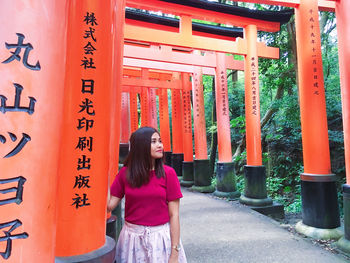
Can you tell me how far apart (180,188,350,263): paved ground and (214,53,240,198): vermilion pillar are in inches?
61.0

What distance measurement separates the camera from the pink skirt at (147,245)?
5.50 feet

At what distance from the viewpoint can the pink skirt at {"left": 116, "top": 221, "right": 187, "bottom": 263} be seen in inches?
66.0

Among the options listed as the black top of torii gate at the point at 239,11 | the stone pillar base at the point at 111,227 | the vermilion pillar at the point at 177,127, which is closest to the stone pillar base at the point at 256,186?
the black top of torii gate at the point at 239,11

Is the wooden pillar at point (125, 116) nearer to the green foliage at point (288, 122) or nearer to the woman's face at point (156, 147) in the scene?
the green foliage at point (288, 122)

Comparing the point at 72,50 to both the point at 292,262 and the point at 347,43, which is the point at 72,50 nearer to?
the point at 292,262

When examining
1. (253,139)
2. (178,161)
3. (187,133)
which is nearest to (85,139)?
(253,139)

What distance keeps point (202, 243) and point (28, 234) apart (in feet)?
11.3

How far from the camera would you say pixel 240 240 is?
427cm

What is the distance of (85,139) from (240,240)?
3386 mm

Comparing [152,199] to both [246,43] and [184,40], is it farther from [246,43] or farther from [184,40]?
[246,43]

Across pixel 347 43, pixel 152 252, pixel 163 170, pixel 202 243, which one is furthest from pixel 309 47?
pixel 152 252

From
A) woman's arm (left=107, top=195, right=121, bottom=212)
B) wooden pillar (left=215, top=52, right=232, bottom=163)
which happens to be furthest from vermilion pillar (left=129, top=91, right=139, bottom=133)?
woman's arm (left=107, top=195, right=121, bottom=212)

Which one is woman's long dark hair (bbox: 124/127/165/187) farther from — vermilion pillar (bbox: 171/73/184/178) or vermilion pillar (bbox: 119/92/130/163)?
vermilion pillar (bbox: 119/92/130/163)

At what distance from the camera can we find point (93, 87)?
197 centimetres
